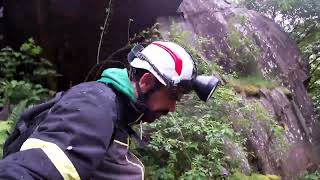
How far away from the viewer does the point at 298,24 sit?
Answer: 41.0ft

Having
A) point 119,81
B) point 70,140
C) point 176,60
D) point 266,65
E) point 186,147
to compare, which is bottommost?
point 186,147

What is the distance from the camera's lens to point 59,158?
1560mm

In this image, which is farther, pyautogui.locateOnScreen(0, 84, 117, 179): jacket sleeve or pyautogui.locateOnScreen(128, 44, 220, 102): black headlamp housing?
pyautogui.locateOnScreen(128, 44, 220, 102): black headlamp housing

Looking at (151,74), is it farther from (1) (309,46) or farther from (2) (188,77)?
(1) (309,46)

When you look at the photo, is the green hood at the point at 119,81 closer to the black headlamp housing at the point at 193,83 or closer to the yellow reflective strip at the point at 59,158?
the black headlamp housing at the point at 193,83

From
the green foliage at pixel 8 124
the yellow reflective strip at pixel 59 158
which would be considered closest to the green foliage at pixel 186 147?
the green foliage at pixel 8 124

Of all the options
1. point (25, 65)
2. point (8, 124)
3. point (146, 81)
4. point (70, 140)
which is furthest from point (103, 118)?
point (25, 65)

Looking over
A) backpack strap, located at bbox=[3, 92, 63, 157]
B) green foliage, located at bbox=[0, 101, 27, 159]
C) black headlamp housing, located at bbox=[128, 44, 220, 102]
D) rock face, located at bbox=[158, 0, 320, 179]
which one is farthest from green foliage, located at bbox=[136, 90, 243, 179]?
backpack strap, located at bbox=[3, 92, 63, 157]

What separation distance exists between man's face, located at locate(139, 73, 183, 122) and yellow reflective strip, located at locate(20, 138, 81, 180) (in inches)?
22.7

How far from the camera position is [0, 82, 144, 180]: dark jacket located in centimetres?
153

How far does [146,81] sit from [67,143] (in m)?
0.59

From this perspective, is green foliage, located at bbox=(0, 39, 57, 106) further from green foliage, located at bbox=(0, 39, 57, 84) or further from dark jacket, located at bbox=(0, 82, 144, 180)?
dark jacket, located at bbox=(0, 82, 144, 180)

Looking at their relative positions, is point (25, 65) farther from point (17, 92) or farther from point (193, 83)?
point (193, 83)

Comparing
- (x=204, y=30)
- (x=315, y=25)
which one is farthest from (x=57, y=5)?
(x=315, y=25)
